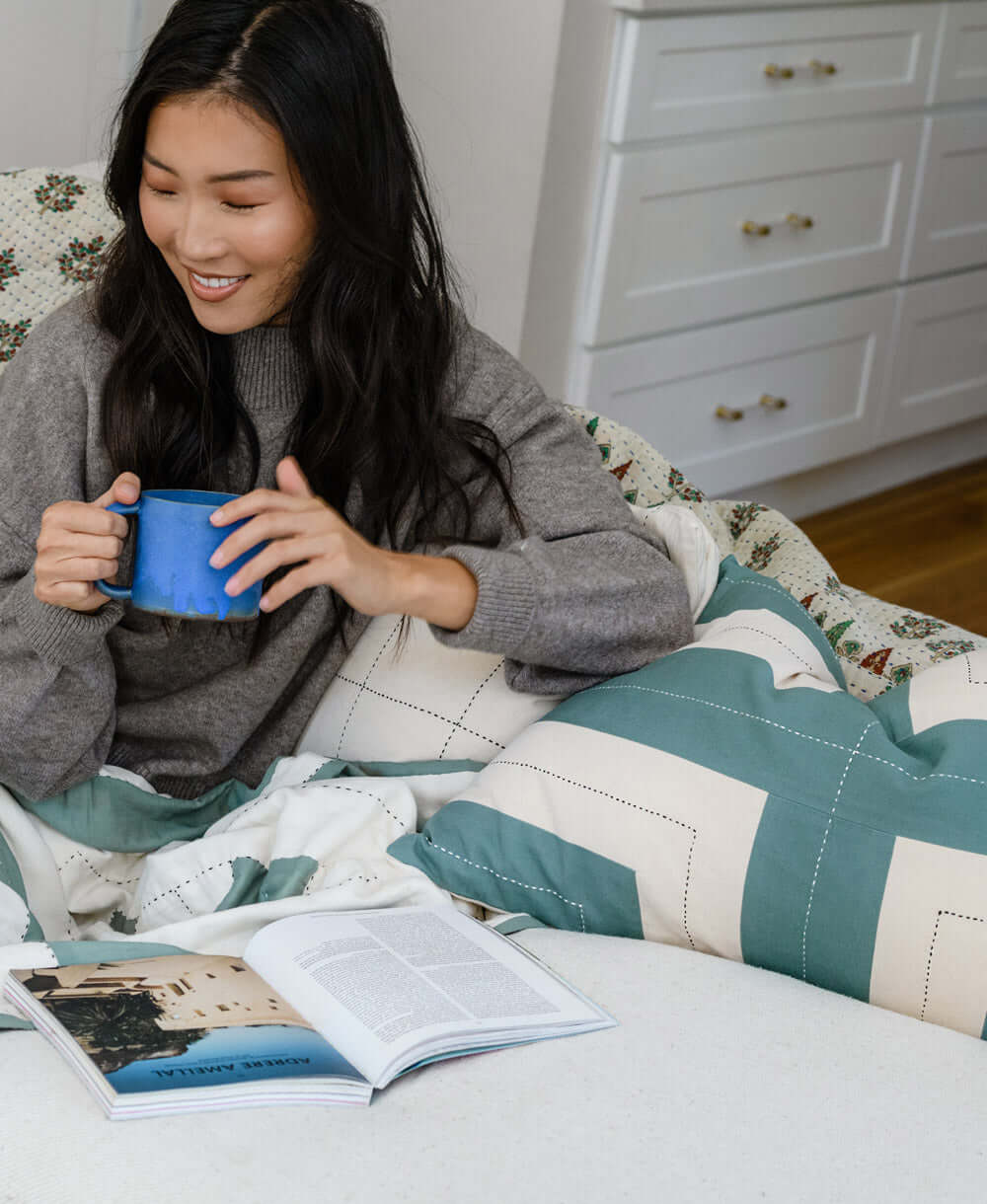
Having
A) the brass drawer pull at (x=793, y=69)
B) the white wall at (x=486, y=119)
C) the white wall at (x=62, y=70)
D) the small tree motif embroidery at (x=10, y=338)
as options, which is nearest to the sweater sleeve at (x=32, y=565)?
the small tree motif embroidery at (x=10, y=338)

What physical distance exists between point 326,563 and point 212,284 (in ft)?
0.83

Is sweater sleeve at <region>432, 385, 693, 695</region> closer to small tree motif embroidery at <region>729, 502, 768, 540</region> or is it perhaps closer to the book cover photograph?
the book cover photograph

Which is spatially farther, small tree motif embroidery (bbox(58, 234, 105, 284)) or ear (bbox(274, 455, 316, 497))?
small tree motif embroidery (bbox(58, 234, 105, 284))

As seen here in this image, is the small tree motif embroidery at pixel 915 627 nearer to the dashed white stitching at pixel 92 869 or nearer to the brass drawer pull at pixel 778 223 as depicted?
the dashed white stitching at pixel 92 869

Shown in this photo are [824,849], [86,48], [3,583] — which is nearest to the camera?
[824,849]

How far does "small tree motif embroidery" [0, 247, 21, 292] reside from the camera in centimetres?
134

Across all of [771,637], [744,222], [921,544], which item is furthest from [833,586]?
[921,544]

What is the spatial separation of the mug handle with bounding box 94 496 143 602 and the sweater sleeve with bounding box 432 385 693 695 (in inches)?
8.3

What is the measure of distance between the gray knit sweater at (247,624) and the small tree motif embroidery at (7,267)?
220mm

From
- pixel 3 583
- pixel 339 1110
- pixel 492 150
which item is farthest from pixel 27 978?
pixel 492 150

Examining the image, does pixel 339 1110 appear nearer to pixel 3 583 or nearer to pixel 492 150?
pixel 3 583

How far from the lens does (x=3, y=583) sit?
1101 millimetres

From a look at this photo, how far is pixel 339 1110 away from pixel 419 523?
544mm

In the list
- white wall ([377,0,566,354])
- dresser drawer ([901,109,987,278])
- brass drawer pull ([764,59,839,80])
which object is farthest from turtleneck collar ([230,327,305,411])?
dresser drawer ([901,109,987,278])
